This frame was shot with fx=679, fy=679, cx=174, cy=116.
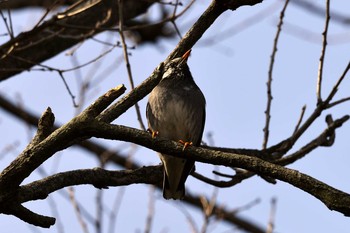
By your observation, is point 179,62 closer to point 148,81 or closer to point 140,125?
point 140,125

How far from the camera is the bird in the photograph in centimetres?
563

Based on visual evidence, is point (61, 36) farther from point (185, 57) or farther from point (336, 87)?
point (336, 87)

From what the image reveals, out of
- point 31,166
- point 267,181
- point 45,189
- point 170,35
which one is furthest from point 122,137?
point 170,35

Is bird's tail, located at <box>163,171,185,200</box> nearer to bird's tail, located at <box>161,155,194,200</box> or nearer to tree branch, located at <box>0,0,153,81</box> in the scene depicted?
bird's tail, located at <box>161,155,194,200</box>

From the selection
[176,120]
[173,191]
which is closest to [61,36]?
[176,120]

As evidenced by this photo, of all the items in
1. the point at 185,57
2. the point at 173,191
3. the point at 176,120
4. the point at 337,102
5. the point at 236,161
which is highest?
the point at 185,57

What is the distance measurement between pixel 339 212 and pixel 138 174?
1.92 meters

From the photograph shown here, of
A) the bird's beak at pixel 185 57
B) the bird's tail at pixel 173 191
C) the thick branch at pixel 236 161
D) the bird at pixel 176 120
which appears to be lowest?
the thick branch at pixel 236 161

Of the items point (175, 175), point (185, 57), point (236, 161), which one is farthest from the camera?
point (175, 175)

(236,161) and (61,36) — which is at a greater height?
A: (61,36)

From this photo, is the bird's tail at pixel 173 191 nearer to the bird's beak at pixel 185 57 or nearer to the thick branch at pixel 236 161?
the bird's beak at pixel 185 57

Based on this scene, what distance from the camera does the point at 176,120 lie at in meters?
5.62

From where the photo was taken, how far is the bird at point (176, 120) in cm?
563

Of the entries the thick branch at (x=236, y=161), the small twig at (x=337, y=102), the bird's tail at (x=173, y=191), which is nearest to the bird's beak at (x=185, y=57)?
the bird's tail at (x=173, y=191)
